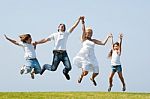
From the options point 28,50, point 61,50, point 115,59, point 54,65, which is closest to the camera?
point 61,50

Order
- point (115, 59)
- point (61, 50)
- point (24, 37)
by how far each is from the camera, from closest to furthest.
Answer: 1. point (61, 50)
2. point (24, 37)
3. point (115, 59)

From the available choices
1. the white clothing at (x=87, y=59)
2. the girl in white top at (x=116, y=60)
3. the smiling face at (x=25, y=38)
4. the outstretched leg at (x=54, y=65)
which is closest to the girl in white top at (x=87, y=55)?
the white clothing at (x=87, y=59)

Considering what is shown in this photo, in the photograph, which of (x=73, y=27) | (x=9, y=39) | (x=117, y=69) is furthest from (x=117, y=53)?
(x=9, y=39)

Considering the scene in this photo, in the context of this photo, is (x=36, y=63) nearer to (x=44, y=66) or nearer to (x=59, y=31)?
(x=44, y=66)

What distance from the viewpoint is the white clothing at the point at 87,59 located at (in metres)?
20.1

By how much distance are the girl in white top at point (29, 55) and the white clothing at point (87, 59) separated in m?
1.89

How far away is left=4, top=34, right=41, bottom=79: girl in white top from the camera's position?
20.1 m

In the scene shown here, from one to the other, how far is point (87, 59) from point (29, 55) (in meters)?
2.75

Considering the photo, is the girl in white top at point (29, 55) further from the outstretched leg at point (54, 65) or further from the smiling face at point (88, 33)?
the smiling face at point (88, 33)

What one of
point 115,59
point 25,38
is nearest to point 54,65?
point 25,38

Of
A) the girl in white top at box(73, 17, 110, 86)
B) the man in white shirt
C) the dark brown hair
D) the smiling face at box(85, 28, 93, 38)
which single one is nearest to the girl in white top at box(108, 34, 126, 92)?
the girl in white top at box(73, 17, 110, 86)

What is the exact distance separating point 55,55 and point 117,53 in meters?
3.21

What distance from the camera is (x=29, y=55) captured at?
66.3 ft

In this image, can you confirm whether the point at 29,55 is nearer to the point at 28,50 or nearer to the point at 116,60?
the point at 28,50
